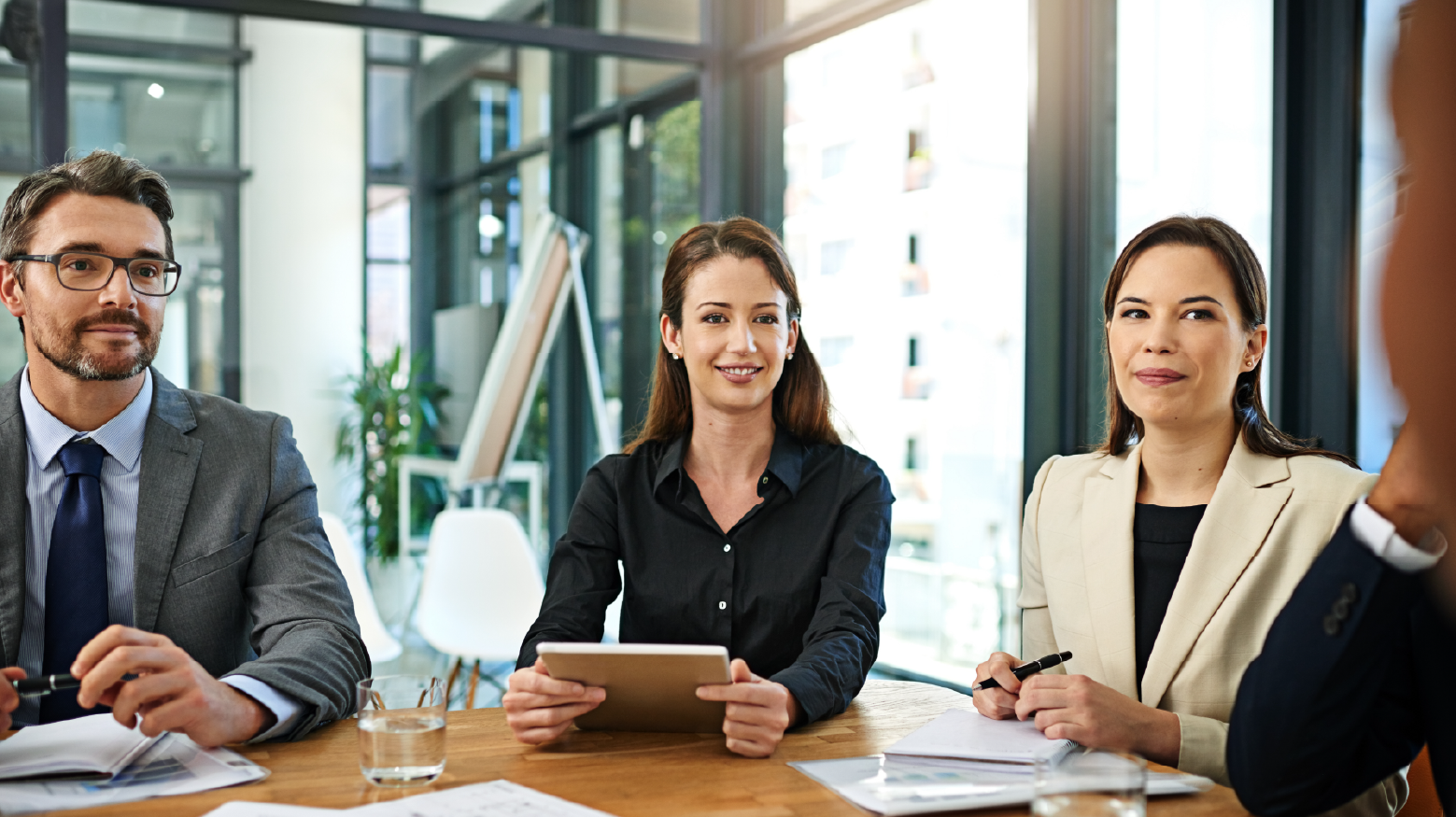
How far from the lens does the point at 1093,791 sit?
1.06 metres

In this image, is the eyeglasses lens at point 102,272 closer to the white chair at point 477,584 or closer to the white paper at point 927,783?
the white paper at point 927,783

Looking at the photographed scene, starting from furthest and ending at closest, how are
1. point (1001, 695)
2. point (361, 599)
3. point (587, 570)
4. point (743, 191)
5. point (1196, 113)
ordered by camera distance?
1. point (743, 191)
2. point (361, 599)
3. point (1196, 113)
4. point (587, 570)
5. point (1001, 695)

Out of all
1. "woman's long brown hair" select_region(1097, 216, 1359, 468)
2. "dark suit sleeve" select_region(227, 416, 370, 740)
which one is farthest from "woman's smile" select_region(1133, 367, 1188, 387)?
"dark suit sleeve" select_region(227, 416, 370, 740)

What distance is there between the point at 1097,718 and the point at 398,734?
0.88 m

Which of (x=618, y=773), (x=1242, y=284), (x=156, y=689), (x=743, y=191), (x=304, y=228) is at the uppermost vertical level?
(x=743, y=191)

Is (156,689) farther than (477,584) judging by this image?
No

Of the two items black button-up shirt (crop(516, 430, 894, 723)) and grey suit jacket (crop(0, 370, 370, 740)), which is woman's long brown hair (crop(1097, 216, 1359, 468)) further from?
grey suit jacket (crop(0, 370, 370, 740))

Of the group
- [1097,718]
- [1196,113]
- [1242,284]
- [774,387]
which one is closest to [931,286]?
[1196,113]

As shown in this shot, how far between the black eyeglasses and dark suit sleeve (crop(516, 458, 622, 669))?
0.77 meters

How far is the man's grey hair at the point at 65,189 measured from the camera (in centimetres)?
189

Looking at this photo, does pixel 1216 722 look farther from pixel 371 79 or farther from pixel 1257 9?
pixel 371 79

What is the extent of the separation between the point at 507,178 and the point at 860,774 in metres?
3.70

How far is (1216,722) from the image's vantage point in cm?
161

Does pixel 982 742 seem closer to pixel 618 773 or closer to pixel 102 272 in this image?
pixel 618 773
